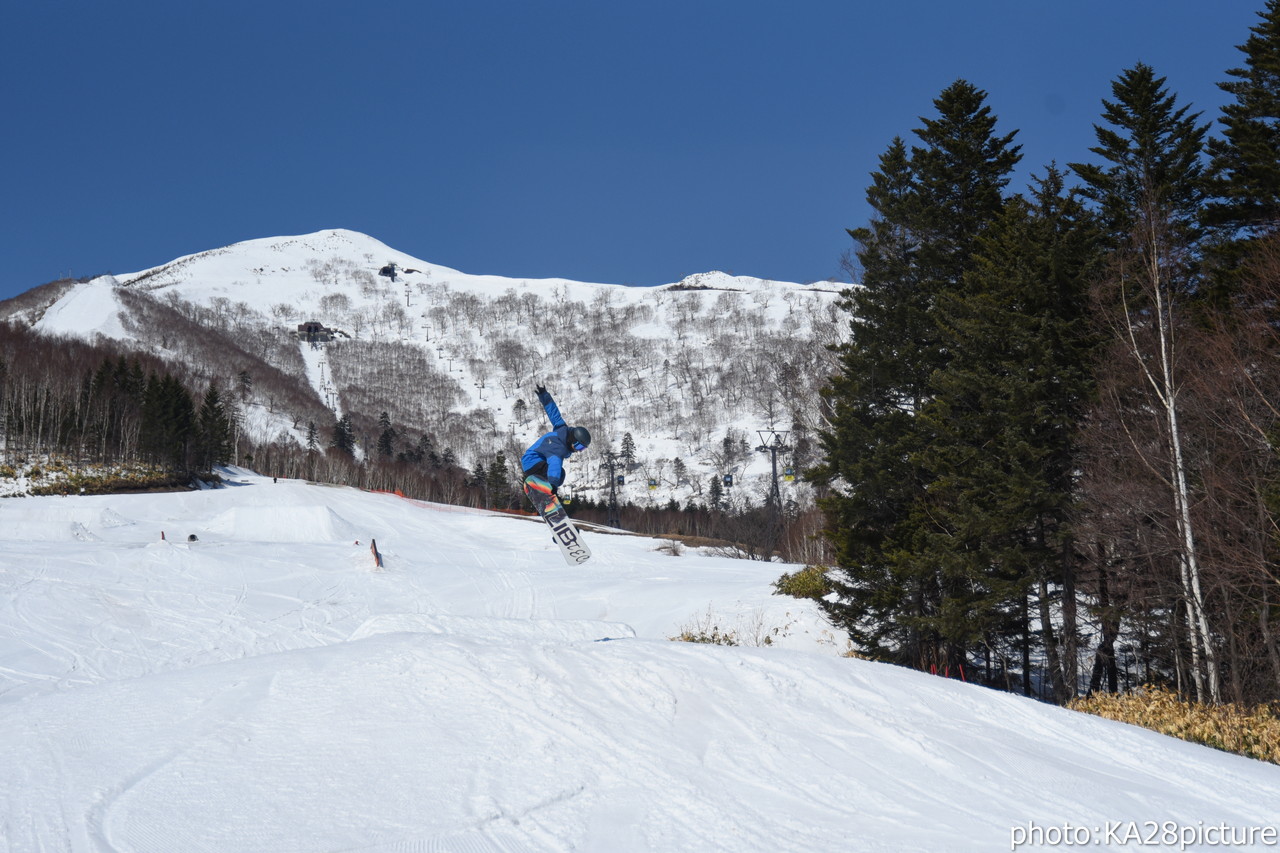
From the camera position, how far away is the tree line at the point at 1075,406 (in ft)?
46.3

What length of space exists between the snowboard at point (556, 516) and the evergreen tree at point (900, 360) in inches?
313

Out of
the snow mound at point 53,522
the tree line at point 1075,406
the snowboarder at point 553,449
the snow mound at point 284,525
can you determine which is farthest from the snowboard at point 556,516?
the snow mound at point 284,525

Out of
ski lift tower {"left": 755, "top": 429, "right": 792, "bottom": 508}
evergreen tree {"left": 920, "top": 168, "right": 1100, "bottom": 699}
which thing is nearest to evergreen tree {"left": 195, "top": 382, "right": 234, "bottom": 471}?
ski lift tower {"left": 755, "top": 429, "right": 792, "bottom": 508}

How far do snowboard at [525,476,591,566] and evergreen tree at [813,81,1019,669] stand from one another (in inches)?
313

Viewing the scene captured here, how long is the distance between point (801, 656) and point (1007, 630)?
332 inches

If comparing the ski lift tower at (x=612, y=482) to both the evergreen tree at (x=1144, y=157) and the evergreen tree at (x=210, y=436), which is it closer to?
the evergreen tree at (x=1144, y=157)

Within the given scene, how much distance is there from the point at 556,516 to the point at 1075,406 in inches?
400

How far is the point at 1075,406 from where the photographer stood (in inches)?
620

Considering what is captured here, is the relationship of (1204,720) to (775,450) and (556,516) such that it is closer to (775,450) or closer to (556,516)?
(556,516)

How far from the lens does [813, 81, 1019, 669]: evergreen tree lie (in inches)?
733

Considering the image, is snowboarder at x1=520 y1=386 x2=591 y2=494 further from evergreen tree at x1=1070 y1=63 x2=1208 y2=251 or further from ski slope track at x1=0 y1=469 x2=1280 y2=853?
evergreen tree at x1=1070 y1=63 x2=1208 y2=251

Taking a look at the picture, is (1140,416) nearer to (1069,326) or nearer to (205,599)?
(1069,326)

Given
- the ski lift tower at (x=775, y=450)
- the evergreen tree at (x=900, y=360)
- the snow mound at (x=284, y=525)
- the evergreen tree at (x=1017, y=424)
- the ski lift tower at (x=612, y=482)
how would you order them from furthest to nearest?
the snow mound at (x=284, y=525) → the ski lift tower at (x=612, y=482) → the ski lift tower at (x=775, y=450) → the evergreen tree at (x=900, y=360) → the evergreen tree at (x=1017, y=424)

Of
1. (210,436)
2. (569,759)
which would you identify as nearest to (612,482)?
(569,759)
